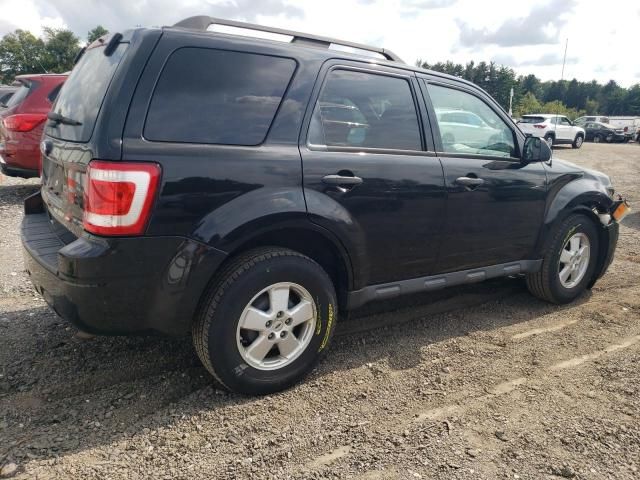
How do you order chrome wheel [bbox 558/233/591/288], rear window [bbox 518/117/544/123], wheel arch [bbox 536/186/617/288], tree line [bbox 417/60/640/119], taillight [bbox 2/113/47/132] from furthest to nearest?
tree line [bbox 417/60/640/119] < rear window [bbox 518/117/544/123] < taillight [bbox 2/113/47/132] < chrome wheel [bbox 558/233/591/288] < wheel arch [bbox 536/186/617/288]

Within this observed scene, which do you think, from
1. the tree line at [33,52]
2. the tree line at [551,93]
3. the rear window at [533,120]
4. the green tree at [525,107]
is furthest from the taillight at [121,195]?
the tree line at [33,52]

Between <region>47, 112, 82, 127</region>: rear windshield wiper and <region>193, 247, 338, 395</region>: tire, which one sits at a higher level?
<region>47, 112, 82, 127</region>: rear windshield wiper

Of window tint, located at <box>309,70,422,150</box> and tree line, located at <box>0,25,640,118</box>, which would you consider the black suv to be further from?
tree line, located at <box>0,25,640,118</box>

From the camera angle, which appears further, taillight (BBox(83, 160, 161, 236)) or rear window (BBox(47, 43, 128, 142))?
rear window (BBox(47, 43, 128, 142))

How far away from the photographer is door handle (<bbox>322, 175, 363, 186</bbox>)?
9.39 feet

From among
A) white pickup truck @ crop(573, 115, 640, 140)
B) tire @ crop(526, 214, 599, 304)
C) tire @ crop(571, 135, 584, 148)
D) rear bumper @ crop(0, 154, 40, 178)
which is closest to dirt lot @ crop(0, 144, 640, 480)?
tire @ crop(526, 214, 599, 304)

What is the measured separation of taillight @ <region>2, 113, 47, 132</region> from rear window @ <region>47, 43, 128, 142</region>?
493 cm

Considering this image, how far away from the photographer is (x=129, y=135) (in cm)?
237

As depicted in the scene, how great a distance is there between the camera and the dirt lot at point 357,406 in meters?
→ 2.35

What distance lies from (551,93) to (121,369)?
128 m

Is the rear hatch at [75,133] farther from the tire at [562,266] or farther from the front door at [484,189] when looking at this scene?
the tire at [562,266]

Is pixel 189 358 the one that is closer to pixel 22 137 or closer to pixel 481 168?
pixel 481 168

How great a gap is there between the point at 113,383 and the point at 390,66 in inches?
103

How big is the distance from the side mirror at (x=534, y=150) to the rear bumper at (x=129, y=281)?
2.57 meters
